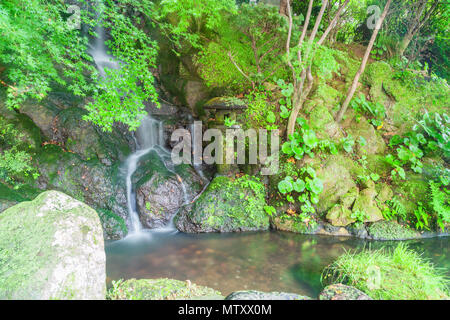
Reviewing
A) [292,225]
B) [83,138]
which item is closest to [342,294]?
[292,225]

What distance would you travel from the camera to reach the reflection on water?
13.2ft

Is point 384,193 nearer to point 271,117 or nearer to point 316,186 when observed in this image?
point 316,186

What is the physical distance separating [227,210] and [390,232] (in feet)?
13.2

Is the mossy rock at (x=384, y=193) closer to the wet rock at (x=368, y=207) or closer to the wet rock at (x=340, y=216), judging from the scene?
the wet rock at (x=368, y=207)

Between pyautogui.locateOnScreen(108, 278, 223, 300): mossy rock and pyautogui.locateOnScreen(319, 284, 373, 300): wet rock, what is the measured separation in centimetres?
133

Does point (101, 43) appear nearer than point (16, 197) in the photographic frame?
No

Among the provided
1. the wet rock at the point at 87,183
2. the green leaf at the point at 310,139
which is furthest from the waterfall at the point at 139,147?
the green leaf at the point at 310,139

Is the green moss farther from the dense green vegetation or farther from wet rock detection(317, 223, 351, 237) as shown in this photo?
wet rock detection(317, 223, 351, 237)
